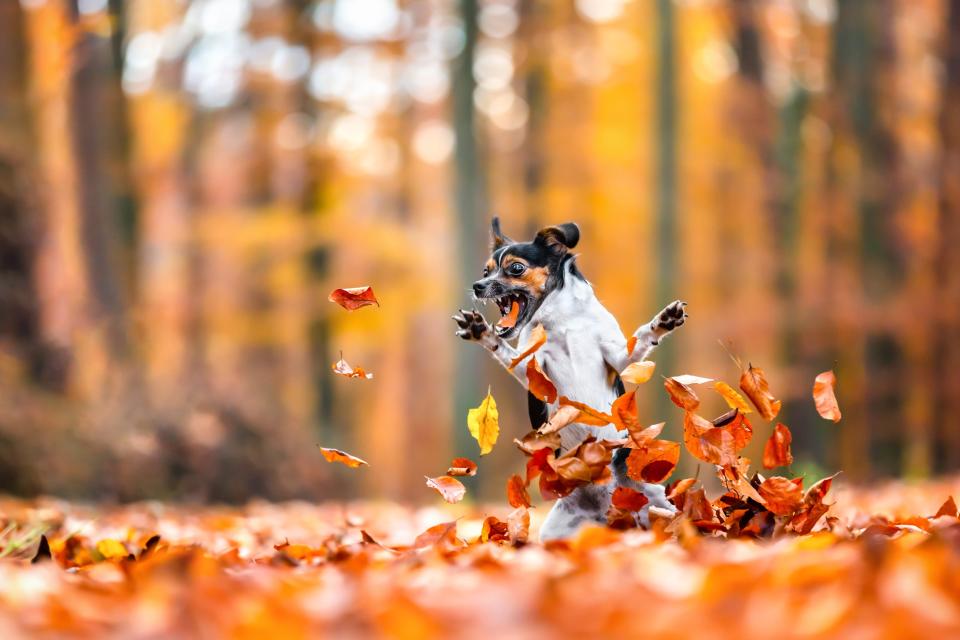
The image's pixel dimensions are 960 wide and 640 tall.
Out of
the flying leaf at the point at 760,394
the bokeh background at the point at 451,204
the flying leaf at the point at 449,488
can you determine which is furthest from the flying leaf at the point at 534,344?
the bokeh background at the point at 451,204

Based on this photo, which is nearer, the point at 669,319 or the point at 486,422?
the point at 669,319

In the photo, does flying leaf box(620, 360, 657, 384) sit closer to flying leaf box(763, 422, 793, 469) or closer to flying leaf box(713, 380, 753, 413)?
flying leaf box(713, 380, 753, 413)

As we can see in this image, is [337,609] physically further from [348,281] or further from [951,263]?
[348,281]

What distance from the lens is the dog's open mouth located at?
3.66m

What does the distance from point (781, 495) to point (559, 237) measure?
117 cm

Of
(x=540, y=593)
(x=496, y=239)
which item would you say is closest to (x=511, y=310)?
(x=496, y=239)

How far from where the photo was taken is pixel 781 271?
14234 mm

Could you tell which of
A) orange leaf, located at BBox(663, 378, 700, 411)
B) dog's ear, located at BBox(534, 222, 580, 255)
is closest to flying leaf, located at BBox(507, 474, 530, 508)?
orange leaf, located at BBox(663, 378, 700, 411)

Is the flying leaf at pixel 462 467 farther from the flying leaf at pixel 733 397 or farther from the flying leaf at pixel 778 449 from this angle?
the flying leaf at pixel 778 449

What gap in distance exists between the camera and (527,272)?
359 centimetres

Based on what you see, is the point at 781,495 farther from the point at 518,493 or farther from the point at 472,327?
the point at 472,327

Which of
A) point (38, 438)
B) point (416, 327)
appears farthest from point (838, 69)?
point (416, 327)

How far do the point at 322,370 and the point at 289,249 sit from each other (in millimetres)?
2116

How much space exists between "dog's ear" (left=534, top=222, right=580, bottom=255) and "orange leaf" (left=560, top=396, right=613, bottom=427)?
0.59m
